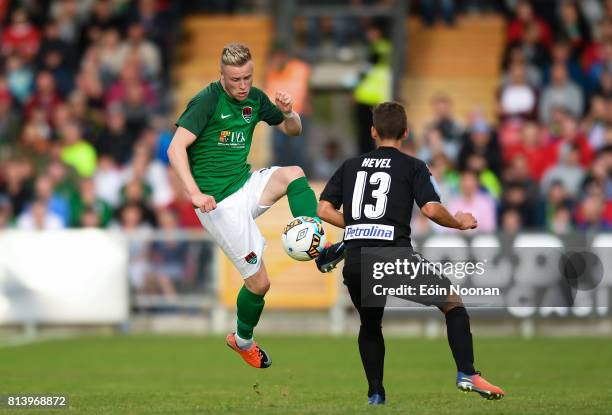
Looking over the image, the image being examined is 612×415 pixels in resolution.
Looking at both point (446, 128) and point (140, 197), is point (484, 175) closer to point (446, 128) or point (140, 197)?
point (446, 128)

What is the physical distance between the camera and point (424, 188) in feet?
32.3

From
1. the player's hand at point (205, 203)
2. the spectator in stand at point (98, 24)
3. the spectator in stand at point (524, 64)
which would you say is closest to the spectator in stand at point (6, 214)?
the spectator in stand at point (98, 24)

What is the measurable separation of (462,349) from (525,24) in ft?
44.8

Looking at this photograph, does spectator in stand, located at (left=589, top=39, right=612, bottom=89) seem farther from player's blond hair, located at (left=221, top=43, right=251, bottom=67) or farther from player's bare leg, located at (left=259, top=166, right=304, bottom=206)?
player's blond hair, located at (left=221, top=43, right=251, bottom=67)

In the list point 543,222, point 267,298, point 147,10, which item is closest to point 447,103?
point 543,222

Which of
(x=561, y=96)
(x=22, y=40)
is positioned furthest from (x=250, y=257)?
(x=22, y=40)

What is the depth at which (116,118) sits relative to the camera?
70.2ft

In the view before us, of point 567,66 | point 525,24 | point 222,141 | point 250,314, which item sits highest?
point 525,24

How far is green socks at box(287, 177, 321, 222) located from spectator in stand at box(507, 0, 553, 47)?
467 inches

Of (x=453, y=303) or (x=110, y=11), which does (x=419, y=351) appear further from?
(x=110, y=11)

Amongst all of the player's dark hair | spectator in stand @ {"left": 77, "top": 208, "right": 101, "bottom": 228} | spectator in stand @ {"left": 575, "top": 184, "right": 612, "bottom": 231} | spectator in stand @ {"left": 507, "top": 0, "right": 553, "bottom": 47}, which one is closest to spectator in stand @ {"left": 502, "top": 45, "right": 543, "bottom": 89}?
spectator in stand @ {"left": 507, "top": 0, "right": 553, "bottom": 47}

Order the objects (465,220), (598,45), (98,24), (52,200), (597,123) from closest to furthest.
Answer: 1. (465,220)
2. (52,200)
3. (597,123)
4. (598,45)
5. (98,24)

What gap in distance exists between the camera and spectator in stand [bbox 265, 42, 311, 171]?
20125 millimetres

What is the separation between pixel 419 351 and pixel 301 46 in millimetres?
8007
